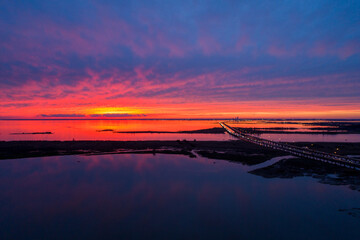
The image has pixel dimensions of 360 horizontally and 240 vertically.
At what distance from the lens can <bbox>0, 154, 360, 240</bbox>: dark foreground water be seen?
14.2m

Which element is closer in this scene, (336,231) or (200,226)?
(336,231)

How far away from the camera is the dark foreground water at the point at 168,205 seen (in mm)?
14234

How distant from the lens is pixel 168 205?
18312 mm

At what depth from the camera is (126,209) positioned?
1750 centimetres

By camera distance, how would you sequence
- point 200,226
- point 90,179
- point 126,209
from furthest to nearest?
point 90,179 → point 126,209 → point 200,226

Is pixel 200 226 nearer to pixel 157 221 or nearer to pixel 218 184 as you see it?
pixel 157 221

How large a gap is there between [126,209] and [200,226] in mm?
6107

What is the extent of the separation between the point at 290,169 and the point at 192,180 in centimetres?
1168

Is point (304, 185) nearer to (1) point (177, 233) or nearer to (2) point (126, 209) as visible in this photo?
(1) point (177, 233)

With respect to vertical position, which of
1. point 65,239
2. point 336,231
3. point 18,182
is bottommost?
point 336,231

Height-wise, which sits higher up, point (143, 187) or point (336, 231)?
point (143, 187)

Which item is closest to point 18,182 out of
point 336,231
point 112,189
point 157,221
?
point 112,189

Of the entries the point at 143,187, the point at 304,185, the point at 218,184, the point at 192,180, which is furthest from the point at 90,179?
the point at 304,185

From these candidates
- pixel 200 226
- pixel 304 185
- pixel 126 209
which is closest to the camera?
pixel 200 226
